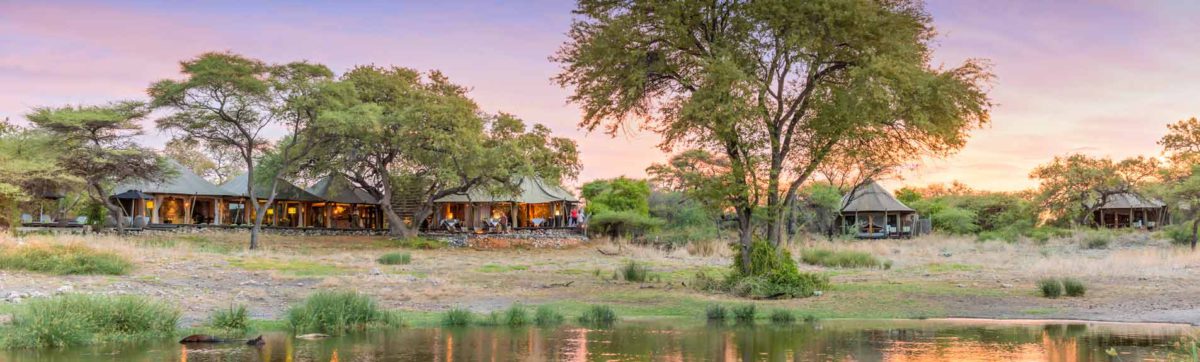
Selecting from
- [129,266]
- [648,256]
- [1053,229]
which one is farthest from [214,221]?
[1053,229]

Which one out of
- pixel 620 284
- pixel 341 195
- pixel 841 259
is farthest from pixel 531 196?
pixel 620 284

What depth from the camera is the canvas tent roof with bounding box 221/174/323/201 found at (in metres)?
54.4

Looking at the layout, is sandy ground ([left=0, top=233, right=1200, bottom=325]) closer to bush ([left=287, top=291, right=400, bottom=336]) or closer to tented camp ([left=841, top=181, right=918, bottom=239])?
bush ([left=287, top=291, right=400, bottom=336])

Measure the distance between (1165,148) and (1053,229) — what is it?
951 cm

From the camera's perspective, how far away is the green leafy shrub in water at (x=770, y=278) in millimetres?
20516

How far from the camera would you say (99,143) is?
42.2 metres

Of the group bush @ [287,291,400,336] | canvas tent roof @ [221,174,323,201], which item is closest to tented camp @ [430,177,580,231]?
canvas tent roof @ [221,174,323,201]

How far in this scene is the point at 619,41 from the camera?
2262cm

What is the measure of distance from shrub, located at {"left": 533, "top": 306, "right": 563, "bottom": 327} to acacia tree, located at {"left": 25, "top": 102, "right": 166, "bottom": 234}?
1246 inches

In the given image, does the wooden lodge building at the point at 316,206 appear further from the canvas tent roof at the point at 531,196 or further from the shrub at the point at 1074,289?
the shrub at the point at 1074,289

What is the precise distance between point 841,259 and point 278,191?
36675mm

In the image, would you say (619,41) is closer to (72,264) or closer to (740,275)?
(740,275)

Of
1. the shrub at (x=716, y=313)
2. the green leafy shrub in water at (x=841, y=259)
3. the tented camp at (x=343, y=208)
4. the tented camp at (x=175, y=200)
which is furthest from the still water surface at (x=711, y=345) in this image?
the tented camp at (x=343, y=208)

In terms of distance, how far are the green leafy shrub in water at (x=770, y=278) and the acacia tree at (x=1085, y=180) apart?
143ft
